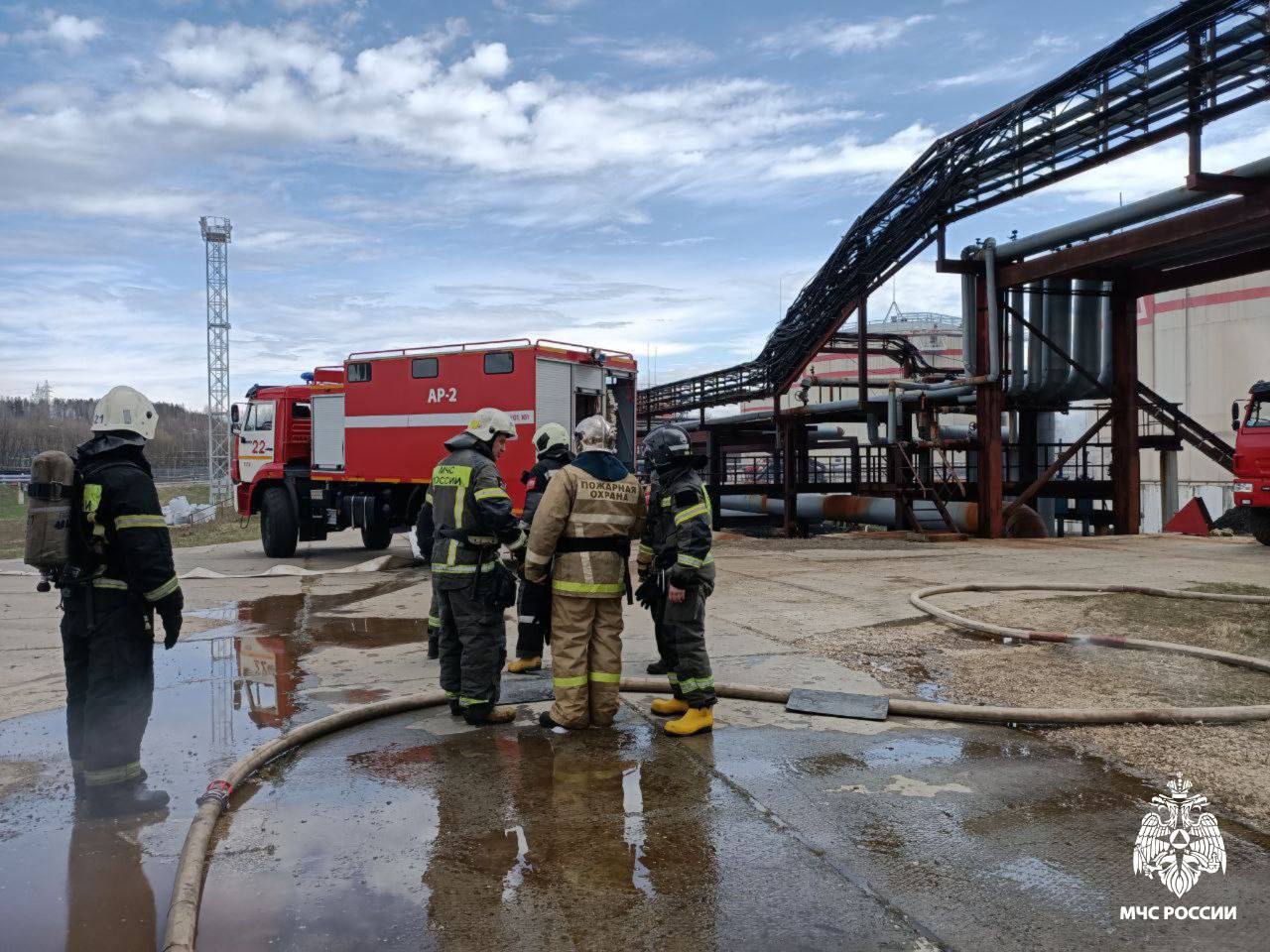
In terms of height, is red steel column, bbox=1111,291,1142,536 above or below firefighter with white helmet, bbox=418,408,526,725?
above

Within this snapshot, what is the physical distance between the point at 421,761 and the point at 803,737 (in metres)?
1.91

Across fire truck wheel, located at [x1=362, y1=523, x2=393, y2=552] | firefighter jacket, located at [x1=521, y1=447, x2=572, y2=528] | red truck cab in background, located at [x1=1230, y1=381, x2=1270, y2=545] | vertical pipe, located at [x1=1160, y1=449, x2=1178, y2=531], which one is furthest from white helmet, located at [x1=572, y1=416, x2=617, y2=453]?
vertical pipe, located at [x1=1160, y1=449, x2=1178, y2=531]

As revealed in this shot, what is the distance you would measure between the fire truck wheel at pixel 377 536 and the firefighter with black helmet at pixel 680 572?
9.71 m

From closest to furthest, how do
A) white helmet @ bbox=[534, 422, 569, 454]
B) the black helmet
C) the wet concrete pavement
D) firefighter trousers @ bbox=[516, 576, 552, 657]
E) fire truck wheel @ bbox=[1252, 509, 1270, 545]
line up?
the wet concrete pavement
the black helmet
firefighter trousers @ bbox=[516, 576, 552, 657]
white helmet @ bbox=[534, 422, 569, 454]
fire truck wheel @ bbox=[1252, 509, 1270, 545]

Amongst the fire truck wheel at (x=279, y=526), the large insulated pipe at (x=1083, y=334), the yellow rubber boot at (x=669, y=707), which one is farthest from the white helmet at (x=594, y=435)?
the large insulated pipe at (x=1083, y=334)

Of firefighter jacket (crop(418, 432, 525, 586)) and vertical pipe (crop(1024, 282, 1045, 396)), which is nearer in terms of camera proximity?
firefighter jacket (crop(418, 432, 525, 586))

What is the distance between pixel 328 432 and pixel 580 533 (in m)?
10.6

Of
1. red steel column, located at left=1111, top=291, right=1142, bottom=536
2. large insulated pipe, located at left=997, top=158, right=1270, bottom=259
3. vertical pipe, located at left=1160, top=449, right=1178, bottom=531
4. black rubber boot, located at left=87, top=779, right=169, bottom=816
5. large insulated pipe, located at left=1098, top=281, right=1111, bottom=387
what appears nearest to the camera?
black rubber boot, located at left=87, top=779, right=169, bottom=816

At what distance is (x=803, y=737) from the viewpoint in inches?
187

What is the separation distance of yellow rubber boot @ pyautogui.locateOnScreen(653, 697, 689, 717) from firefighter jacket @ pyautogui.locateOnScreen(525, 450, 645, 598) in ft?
2.31

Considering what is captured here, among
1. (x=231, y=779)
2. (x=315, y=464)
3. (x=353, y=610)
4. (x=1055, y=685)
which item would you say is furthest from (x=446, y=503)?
(x=315, y=464)

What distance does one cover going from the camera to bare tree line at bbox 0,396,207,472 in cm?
6247

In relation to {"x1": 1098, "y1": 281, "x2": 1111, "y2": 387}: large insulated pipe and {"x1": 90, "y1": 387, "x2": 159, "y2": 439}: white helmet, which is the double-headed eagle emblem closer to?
{"x1": 90, "y1": 387, "x2": 159, "y2": 439}: white helmet

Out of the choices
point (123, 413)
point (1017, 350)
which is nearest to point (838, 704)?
point (123, 413)
